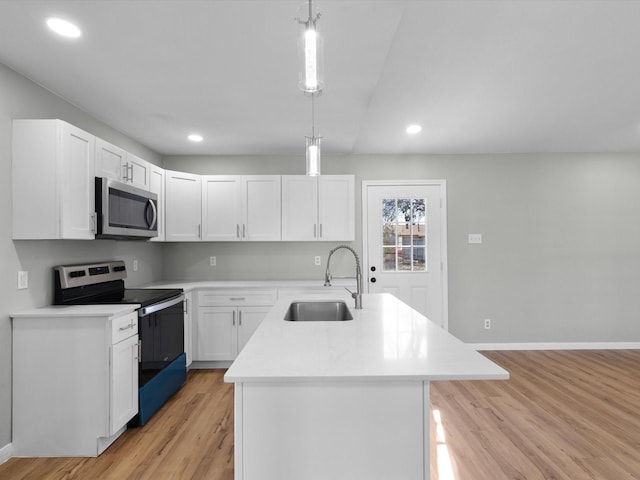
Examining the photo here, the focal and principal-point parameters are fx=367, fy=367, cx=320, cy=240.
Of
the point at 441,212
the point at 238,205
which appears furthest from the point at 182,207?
the point at 441,212

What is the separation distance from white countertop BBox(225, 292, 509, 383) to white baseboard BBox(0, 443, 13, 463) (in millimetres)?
1775

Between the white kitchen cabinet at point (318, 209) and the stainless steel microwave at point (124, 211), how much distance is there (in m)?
1.36

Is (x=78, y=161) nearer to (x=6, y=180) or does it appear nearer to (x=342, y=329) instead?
(x=6, y=180)

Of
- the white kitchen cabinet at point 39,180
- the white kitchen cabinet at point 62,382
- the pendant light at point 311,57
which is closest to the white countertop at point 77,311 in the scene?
the white kitchen cabinet at point 62,382

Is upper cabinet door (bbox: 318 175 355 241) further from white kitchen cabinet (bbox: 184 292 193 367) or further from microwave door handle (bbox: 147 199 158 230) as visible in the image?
microwave door handle (bbox: 147 199 158 230)

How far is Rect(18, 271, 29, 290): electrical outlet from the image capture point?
2.27m

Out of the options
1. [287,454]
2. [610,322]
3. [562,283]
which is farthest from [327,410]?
[610,322]

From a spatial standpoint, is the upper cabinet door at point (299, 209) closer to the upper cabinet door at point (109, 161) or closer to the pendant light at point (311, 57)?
the upper cabinet door at point (109, 161)

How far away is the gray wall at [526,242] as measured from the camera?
174 inches

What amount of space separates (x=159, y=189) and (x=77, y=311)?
1.67m

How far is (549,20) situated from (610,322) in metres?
4.07

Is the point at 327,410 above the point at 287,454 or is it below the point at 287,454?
above

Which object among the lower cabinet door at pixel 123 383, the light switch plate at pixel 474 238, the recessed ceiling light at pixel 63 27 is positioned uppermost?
the recessed ceiling light at pixel 63 27

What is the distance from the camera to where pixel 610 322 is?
4.44 m
